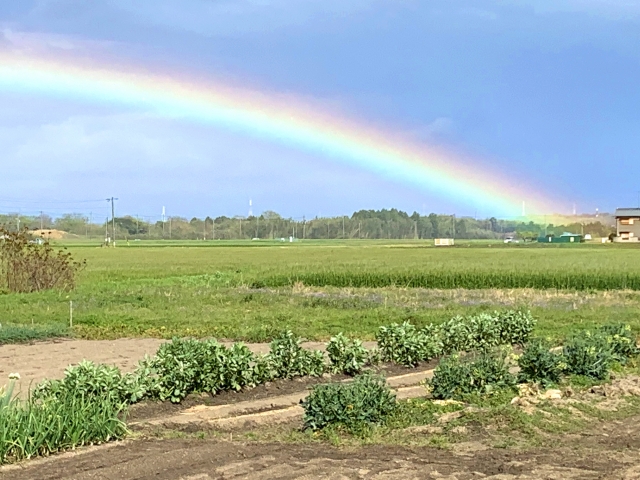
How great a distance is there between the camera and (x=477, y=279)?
37719mm

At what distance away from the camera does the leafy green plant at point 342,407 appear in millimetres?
8070

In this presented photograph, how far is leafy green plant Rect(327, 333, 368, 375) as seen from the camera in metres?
12.1

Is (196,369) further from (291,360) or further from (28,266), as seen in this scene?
(28,266)

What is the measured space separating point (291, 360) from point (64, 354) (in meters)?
5.78

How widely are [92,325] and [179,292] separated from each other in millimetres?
11331

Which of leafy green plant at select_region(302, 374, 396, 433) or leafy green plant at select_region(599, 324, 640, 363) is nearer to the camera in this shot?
leafy green plant at select_region(302, 374, 396, 433)

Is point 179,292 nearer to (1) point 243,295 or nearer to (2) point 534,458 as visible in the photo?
(1) point 243,295

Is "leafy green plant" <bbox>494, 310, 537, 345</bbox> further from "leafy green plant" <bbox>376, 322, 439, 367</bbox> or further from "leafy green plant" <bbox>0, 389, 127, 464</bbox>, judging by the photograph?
"leafy green plant" <bbox>0, 389, 127, 464</bbox>

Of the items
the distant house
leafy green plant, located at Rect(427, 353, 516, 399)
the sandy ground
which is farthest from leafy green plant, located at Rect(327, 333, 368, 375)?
the distant house

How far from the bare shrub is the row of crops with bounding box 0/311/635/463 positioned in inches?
764

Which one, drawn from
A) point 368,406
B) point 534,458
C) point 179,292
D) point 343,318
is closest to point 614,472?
point 534,458

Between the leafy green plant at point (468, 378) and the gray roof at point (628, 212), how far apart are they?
398ft

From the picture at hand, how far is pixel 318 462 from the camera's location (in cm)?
668

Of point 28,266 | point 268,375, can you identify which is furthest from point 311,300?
point 268,375
